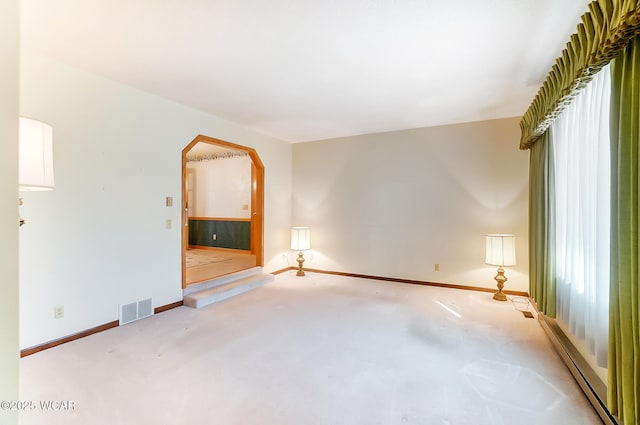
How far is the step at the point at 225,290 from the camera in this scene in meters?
3.65

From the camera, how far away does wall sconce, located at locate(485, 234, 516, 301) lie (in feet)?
12.4

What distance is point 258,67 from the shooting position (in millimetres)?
2680

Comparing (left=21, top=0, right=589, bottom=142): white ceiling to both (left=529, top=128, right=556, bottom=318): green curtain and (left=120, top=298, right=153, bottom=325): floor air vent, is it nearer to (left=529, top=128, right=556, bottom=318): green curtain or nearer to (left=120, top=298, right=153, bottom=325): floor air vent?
(left=529, top=128, right=556, bottom=318): green curtain

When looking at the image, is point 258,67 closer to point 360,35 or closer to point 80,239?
point 360,35

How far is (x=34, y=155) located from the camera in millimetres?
1367

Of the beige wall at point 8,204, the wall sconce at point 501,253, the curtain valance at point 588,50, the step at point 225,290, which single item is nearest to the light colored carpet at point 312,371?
the step at point 225,290

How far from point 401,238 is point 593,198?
2985 millimetres

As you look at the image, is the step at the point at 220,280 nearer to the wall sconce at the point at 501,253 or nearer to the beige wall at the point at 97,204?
the beige wall at the point at 97,204

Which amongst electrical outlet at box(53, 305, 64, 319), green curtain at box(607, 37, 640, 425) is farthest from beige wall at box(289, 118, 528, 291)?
electrical outlet at box(53, 305, 64, 319)

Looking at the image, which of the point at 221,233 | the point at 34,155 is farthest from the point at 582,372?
the point at 221,233

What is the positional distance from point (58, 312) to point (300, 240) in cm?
337

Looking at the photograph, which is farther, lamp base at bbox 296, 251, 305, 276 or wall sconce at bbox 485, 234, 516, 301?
lamp base at bbox 296, 251, 305, 276

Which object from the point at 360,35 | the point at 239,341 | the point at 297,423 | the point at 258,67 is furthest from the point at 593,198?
the point at 239,341

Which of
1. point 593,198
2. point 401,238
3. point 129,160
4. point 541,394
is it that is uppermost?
point 129,160
